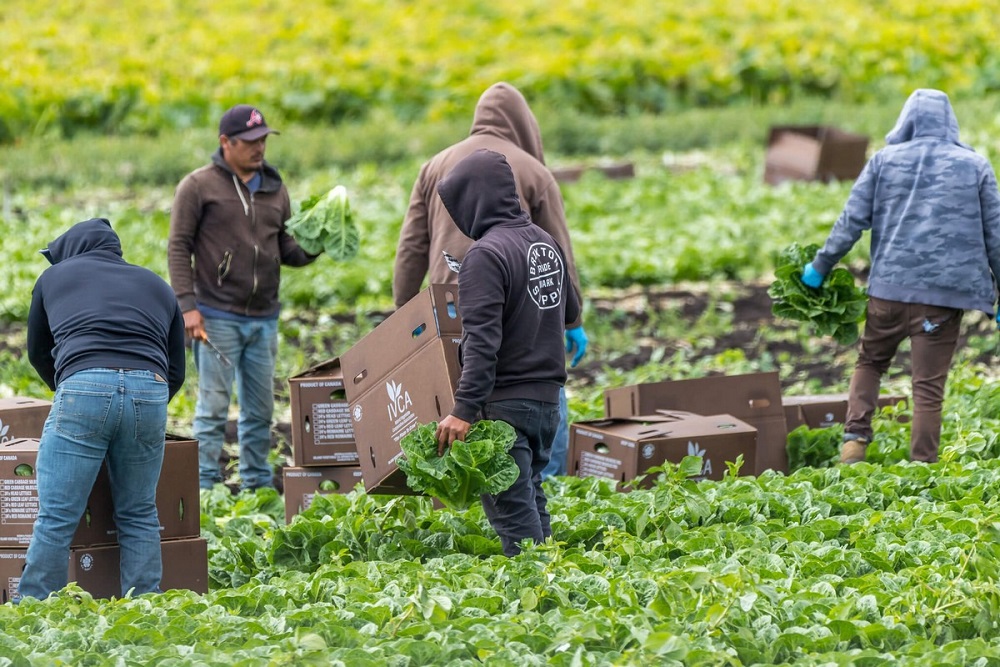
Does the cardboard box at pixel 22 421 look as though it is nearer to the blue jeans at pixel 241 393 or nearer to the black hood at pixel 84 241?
the black hood at pixel 84 241

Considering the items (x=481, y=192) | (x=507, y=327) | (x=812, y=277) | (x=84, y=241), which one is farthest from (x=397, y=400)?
(x=812, y=277)

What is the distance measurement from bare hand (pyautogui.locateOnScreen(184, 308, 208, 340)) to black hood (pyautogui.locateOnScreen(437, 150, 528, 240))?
2.13 meters

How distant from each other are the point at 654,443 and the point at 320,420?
60.0 inches

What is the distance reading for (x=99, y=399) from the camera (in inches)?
205

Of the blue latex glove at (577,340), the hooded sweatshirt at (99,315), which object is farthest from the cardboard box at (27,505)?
the blue latex glove at (577,340)

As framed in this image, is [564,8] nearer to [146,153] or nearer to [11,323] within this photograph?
[146,153]

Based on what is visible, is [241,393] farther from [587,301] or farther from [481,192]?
[587,301]

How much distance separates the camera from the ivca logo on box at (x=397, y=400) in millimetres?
5453

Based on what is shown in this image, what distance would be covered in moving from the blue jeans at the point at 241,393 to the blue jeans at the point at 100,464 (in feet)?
5.81

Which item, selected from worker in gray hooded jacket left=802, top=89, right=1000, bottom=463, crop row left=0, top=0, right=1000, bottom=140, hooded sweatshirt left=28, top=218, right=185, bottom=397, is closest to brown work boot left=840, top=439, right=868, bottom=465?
worker in gray hooded jacket left=802, top=89, right=1000, bottom=463

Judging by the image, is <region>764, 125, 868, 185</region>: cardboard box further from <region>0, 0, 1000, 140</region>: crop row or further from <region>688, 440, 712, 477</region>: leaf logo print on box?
<region>688, 440, 712, 477</region>: leaf logo print on box

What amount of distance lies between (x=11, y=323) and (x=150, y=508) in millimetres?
5873

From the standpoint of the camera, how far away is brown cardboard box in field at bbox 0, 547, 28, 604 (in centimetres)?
543

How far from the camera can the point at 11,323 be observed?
1071 cm
